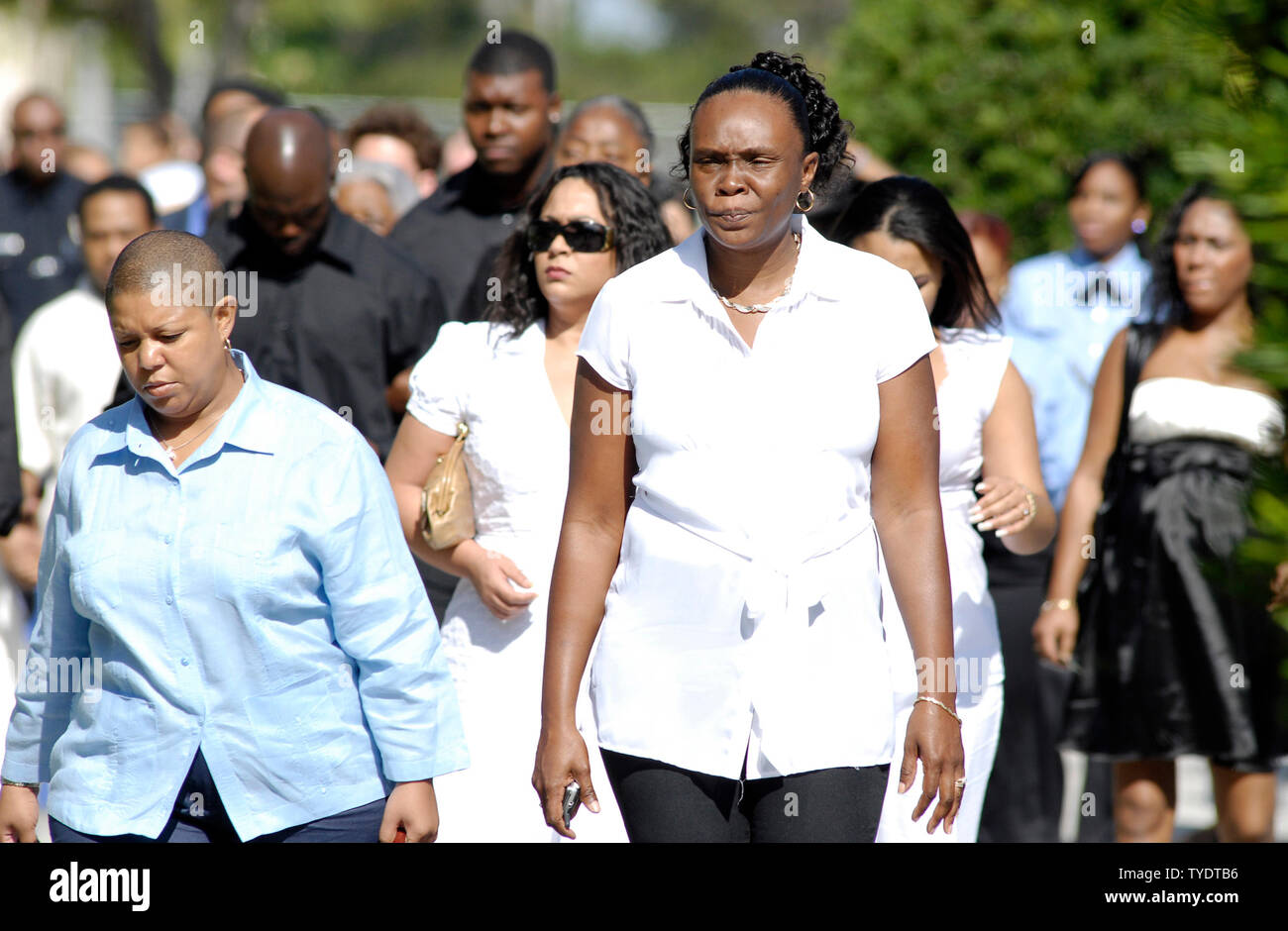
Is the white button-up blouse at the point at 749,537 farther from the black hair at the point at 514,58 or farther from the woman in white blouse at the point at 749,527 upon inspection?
the black hair at the point at 514,58

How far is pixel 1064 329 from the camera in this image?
6992 mm

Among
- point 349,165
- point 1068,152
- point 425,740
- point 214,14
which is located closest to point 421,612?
point 425,740

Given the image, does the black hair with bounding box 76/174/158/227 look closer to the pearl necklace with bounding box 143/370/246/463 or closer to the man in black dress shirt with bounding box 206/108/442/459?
the man in black dress shirt with bounding box 206/108/442/459

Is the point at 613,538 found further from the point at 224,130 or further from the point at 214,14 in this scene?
the point at 214,14

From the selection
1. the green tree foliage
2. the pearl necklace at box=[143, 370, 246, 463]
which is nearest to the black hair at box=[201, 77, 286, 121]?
the green tree foliage

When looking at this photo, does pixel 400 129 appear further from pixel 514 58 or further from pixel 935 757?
pixel 935 757

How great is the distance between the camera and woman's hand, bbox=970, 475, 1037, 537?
13.5 ft

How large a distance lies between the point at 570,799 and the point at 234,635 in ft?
2.37

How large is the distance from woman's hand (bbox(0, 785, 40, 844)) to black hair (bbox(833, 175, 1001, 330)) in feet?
8.13

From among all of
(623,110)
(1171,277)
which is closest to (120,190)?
(623,110)

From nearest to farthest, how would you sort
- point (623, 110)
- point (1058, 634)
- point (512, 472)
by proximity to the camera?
point (512, 472) → point (1058, 634) → point (623, 110)

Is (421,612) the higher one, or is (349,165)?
(349,165)

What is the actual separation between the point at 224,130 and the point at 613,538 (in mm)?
Answer: 5282

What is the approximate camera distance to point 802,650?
3.11m
